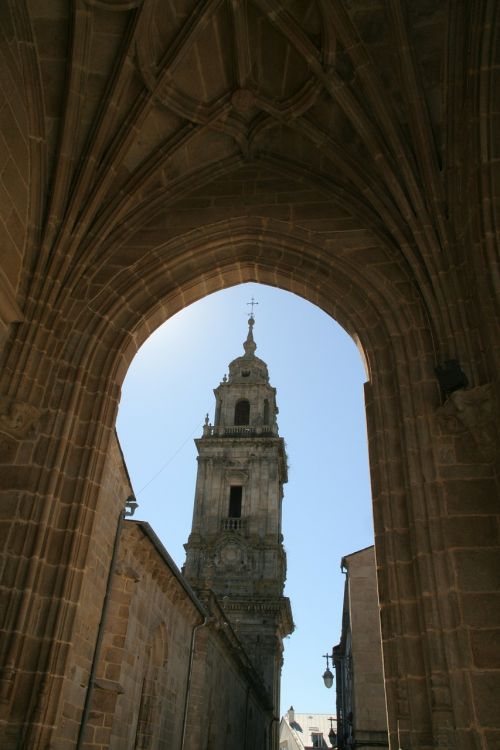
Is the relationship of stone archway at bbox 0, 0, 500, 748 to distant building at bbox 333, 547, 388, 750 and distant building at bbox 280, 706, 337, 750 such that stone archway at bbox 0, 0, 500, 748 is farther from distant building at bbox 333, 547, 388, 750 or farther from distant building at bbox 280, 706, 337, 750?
distant building at bbox 280, 706, 337, 750

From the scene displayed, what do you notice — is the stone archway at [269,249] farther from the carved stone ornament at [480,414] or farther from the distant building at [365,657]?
the distant building at [365,657]

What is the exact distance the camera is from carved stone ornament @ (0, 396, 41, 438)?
6.04 meters

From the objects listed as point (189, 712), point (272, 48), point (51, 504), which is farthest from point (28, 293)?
point (189, 712)

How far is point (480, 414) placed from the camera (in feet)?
18.3

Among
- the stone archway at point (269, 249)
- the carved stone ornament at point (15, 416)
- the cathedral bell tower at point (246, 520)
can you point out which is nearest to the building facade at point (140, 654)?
the stone archway at point (269, 249)

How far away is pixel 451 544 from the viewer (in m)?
5.35

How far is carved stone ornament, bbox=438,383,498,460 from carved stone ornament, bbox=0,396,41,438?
3930mm

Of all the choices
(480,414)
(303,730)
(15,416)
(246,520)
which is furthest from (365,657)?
(303,730)

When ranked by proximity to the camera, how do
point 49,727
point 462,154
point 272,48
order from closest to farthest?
point 49,727
point 462,154
point 272,48

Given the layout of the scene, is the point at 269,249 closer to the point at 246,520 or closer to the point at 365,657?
the point at 365,657

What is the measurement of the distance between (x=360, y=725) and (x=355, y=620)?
2.20 meters

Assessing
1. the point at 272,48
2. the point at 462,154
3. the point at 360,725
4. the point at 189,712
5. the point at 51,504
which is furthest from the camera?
the point at 189,712

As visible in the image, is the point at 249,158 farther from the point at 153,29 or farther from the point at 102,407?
the point at 102,407

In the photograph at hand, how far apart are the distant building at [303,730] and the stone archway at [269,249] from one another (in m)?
57.8
